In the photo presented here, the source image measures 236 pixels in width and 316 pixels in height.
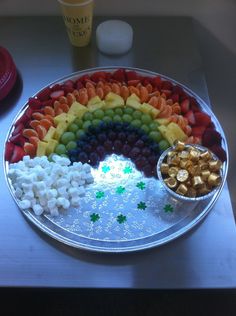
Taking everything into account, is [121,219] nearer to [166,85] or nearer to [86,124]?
[86,124]

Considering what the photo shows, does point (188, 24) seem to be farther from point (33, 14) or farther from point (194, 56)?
point (33, 14)

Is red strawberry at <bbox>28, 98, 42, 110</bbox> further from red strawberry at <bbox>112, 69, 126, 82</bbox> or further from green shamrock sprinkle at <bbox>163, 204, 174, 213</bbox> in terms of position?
green shamrock sprinkle at <bbox>163, 204, 174, 213</bbox>

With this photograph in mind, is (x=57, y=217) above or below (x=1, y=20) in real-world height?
below

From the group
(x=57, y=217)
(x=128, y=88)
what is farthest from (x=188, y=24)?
(x=57, y=217)

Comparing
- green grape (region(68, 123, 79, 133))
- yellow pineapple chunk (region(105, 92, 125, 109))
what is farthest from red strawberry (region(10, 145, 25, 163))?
yellow pineapple chunk (region(105, 92, 125, 109))

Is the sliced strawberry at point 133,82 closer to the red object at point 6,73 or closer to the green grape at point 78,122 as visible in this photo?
the green grape at point 78,122

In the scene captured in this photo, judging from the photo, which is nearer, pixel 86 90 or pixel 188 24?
pixel 86 90
